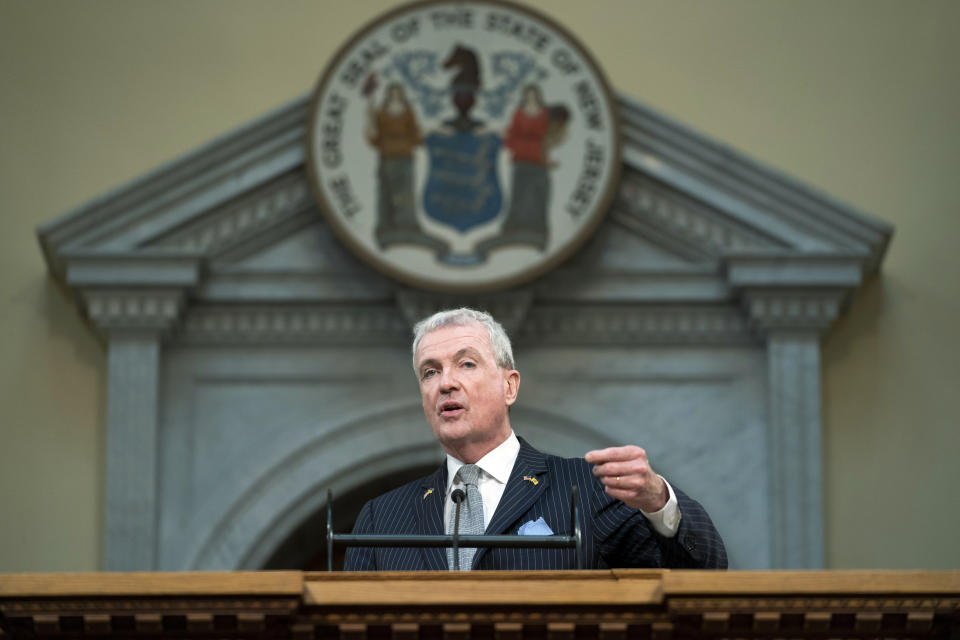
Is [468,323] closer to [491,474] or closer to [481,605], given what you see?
[491,474]

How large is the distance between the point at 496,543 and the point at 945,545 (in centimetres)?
483

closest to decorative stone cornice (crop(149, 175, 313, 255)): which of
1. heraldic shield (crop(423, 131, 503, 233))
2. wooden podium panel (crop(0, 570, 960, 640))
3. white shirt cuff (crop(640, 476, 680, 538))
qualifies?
heraldic shield (crop(423, 131, 503, 233))

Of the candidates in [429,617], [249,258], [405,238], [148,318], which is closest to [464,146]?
[405,238]

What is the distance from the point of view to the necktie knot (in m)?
3.75

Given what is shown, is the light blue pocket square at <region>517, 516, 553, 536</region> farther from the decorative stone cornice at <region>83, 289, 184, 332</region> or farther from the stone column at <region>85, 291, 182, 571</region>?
the decorative stone cornice at <region>83, 289, 184, 332</region>

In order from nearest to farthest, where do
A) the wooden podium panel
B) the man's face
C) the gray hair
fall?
the wooden podium panel < the man's face < the gray hair

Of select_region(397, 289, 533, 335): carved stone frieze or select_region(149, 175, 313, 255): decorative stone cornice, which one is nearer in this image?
select_region(397, 289, 533, 335): carved stone frieze

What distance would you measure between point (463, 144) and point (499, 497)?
158 inches

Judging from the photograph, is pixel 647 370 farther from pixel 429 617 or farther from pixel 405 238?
pixel 429 617

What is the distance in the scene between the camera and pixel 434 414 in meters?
3.75

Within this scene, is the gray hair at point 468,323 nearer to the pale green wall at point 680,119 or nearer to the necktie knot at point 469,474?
the necktie knot at point 469,474

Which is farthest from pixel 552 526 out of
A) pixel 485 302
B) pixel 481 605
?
pixel 485 302

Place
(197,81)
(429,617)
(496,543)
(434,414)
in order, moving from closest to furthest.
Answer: (429,617), (496,543), (434,414), (197,81)

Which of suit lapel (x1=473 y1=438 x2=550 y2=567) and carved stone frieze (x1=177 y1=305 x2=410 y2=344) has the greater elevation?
carved stone frieze (x1=177 y1=305 x2=410 y2=344)
